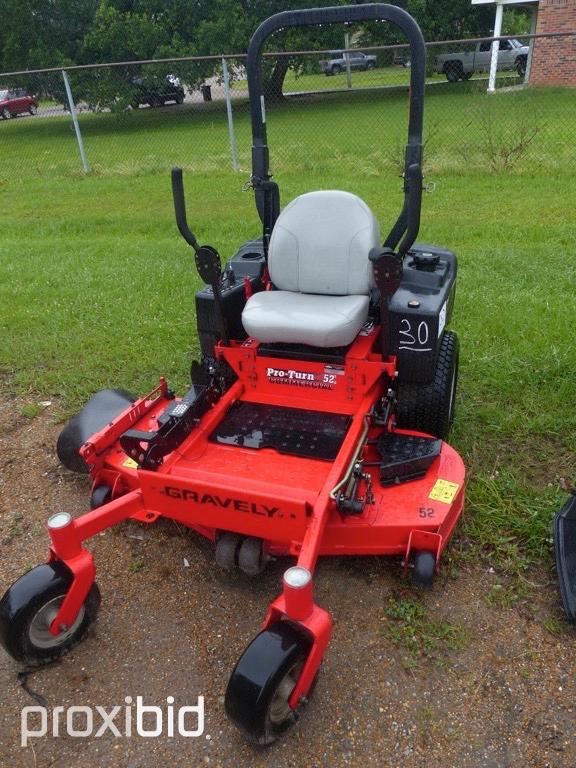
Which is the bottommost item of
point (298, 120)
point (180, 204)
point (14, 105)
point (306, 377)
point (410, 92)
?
point (14, 105)

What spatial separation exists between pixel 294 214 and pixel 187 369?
62.1 inches

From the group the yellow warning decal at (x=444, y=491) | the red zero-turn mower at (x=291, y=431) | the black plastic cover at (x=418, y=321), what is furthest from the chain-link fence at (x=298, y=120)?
the yellow warning decal at (x=444, y=491)

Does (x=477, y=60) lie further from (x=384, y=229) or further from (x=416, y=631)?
(x=416, y=631)

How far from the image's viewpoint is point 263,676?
189cm

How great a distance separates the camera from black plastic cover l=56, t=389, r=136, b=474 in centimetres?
328

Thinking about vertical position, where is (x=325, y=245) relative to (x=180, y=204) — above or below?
below

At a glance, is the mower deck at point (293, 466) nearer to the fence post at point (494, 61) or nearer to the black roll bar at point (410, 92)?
the black roll bar at point (410, 92)

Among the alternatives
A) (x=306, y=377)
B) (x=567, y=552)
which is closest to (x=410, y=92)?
(x=306, y=377)

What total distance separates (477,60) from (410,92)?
2523 centimetres

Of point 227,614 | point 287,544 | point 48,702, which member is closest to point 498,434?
point 287,544

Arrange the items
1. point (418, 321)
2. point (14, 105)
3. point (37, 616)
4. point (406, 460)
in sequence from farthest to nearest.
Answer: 1. point (14, 105)
2. point (418, 321)
3. point (406, 460)
4. point (37, 616)

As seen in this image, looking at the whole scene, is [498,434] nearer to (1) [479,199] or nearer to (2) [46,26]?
A: (1) [479,199]

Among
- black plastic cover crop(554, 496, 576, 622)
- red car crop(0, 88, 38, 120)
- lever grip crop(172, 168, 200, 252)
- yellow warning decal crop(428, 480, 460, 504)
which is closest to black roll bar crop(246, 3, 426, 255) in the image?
lever grip crop(172, 168, 200, 252)

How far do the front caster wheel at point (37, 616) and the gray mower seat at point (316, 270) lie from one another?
1401 millimetres
